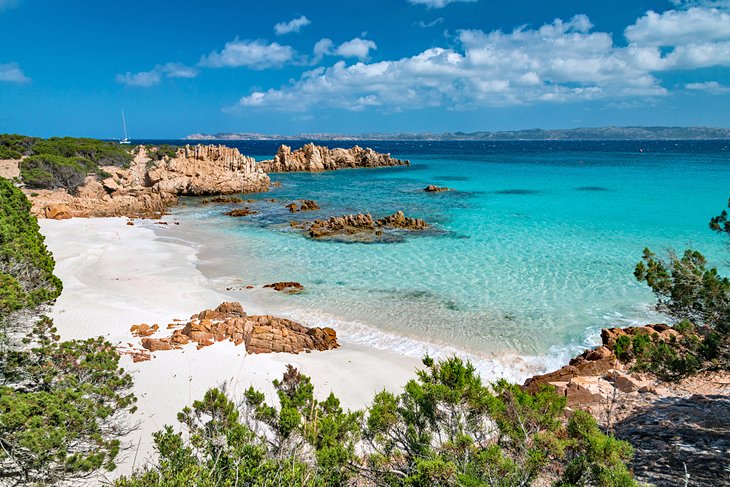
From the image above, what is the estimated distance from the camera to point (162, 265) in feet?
57.9

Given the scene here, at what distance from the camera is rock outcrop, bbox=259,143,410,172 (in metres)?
65.6

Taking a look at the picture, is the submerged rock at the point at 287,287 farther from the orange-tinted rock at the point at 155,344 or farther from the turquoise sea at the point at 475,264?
the orange-tinted rock at the point at 155,344

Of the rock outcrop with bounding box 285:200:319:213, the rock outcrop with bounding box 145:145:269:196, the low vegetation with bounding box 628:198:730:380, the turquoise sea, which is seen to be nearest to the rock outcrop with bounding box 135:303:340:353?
the turquoise sea

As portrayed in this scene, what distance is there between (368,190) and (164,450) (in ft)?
132

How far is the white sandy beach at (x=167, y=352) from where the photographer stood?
841 cm

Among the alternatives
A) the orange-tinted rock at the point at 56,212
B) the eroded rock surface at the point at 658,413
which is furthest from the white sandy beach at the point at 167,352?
the orange-tinted rock at the point at 56,212

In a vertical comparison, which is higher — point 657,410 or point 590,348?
point 657,410

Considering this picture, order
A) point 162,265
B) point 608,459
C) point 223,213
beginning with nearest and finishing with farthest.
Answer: point 608,459 < point 162,265 < point 223,213

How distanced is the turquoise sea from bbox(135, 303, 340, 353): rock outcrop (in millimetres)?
1221

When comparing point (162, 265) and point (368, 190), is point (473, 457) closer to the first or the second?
point (162, 265)

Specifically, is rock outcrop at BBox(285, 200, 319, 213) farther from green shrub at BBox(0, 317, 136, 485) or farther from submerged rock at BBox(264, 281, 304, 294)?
green shrub at BBox(0, 317, 136, 485)

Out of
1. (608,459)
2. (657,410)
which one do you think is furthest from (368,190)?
(608,459)

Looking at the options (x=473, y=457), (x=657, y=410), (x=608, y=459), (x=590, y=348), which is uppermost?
(x=608, y=459)

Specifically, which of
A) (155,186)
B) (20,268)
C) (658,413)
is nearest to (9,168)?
(155,186)
